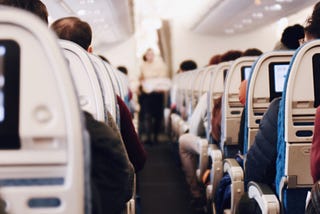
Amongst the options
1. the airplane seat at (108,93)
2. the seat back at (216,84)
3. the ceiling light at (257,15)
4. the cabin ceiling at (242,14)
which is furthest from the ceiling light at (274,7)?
the airplane seat at (108,93)

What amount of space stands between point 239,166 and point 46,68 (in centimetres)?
244

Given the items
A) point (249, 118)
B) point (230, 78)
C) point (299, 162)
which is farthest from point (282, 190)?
point (230, 78)

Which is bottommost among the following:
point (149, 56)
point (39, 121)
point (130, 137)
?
point (130, 137)

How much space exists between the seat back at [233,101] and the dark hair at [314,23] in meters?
1.37

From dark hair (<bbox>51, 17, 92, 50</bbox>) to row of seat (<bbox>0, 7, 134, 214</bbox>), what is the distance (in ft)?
4.55

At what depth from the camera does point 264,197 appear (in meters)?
2.68

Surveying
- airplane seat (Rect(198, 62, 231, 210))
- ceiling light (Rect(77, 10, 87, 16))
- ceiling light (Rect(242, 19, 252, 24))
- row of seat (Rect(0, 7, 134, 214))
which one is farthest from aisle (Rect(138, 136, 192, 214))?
row of seat (Rect(0, 7, 134, 214))

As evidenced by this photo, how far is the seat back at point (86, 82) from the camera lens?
2.04m

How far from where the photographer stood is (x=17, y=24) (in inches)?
50.1

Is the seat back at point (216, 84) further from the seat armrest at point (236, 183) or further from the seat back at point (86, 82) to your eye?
the seat back at point (86, 82)

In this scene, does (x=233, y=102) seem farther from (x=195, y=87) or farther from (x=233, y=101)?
(x=195, y=87)

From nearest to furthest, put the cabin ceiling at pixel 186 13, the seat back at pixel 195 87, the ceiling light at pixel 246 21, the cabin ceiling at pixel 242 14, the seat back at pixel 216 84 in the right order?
the seat back at pixel 216 84 → the seat back at pixel 195 87 → the cabin ceiling at pixel 186 13 → the cabin ceiling at pixel 242 14 → the ceiling light at pixel 246 21

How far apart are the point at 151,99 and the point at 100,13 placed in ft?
8.73

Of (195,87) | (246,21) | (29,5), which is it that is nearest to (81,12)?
(195,87)
